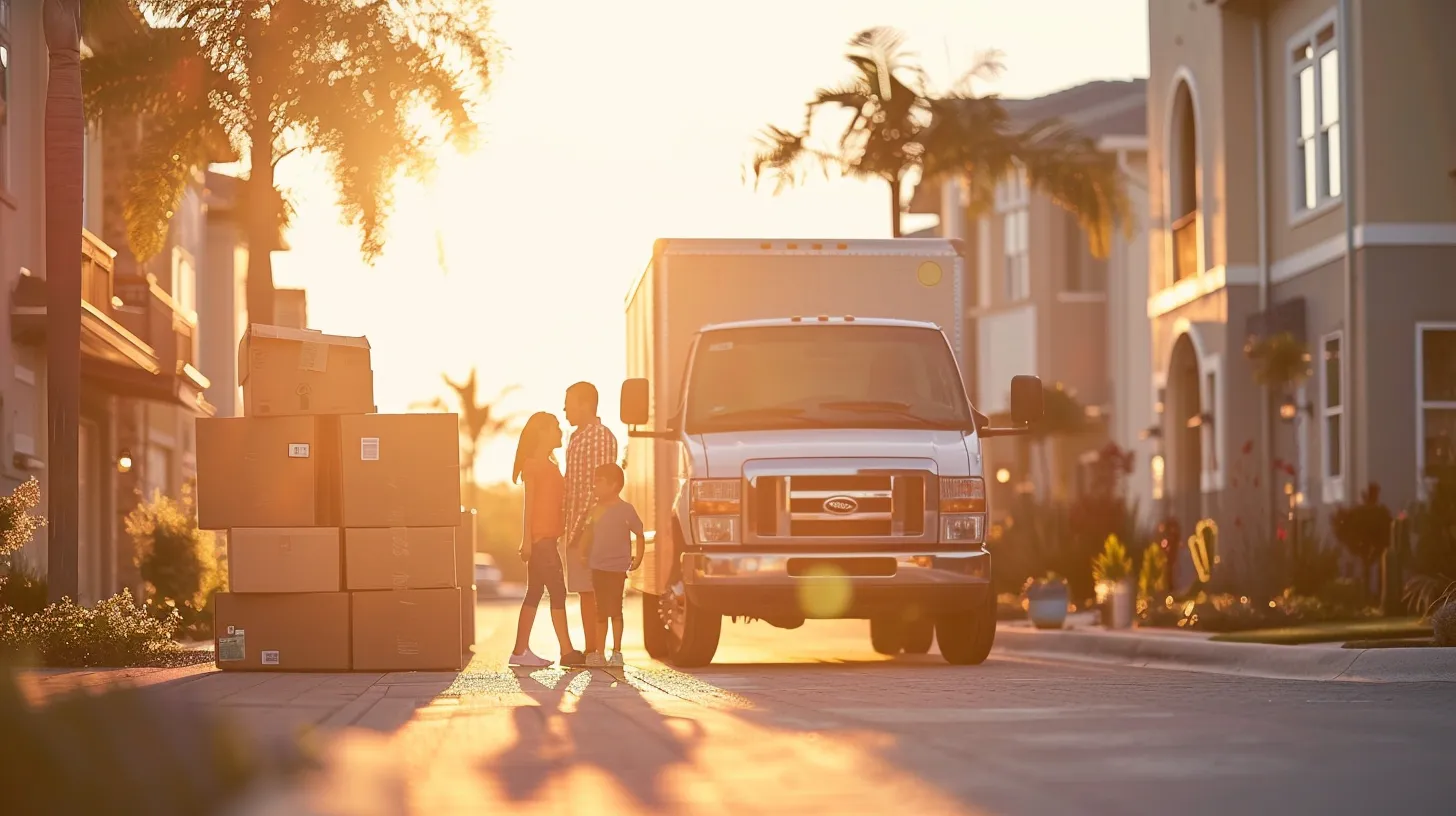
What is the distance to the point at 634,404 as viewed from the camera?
17188 mm

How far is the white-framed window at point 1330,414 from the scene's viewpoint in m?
27.1

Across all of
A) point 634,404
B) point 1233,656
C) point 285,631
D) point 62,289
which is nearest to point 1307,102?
point 1233,656

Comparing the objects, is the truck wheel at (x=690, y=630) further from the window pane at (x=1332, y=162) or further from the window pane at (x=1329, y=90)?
the window pane at (x=1329, y=90)

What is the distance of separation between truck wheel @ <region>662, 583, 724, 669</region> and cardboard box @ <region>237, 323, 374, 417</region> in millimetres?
2677

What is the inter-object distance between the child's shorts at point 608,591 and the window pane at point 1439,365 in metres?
12.2

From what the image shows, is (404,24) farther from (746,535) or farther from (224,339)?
(224,339)

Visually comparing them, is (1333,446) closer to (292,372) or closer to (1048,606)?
(1048,606)

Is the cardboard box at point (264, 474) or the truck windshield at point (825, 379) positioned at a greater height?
the truck windshield at point (825, 379)

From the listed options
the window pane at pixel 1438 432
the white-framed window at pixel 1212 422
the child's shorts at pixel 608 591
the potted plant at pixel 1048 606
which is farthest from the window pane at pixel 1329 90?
the child's shorts at pixel 608 591

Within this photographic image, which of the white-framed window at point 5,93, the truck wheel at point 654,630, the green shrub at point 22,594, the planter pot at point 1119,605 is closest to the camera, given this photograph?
the truck wheel at point 654,630

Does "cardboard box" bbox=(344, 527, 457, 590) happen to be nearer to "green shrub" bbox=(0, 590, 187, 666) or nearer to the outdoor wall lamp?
"green shrub" bbox=(0, 590, 187, 666)

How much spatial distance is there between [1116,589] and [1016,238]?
26.9 metres

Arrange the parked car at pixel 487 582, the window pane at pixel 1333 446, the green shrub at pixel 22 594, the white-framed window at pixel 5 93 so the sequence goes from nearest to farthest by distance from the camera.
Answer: the green shrub at pixel 22 594, the white-framed window at pixel 5 93, the window pane at pixel 1333 446, the parked car at pixel 487 582

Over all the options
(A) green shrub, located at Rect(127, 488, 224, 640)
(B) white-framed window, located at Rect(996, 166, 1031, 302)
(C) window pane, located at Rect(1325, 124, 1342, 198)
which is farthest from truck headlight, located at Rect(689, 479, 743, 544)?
(B) white-framed window, located at Rect(996, 166, 1031, 302)
